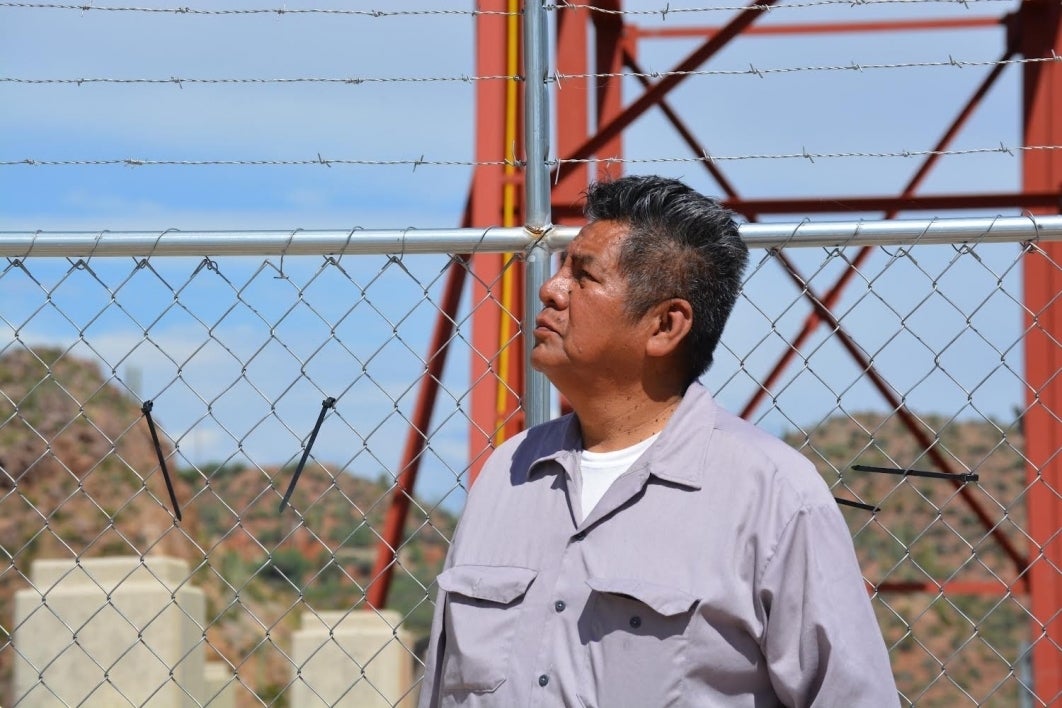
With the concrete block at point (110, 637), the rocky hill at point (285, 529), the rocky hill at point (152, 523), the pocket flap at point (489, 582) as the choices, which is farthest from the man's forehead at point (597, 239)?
the rocky hill at point (285, 529)

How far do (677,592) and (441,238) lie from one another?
916mm

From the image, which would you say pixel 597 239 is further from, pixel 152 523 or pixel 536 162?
pixel 152 523

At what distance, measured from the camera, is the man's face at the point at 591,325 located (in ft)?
7.12

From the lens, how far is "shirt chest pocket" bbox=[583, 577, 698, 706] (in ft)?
6.23

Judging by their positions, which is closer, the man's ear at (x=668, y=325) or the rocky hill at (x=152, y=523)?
the man's ear at (x=668, y=325)

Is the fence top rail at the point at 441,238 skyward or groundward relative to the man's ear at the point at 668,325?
skyward

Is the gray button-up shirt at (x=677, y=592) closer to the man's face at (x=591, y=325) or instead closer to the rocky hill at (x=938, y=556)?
the man's face at (x=591, y=325)

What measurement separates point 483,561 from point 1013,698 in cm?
2545

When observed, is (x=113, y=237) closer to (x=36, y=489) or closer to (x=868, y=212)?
(x=868, y=212)

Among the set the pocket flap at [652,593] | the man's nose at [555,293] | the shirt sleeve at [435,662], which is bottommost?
the shirt sleeve at [435,662]

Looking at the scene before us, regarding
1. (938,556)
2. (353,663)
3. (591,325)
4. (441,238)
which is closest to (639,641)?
(591,325)

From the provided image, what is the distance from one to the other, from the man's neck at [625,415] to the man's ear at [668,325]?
0.07m

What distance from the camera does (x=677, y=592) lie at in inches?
75.4

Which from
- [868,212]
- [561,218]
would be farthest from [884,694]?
[868,212]
